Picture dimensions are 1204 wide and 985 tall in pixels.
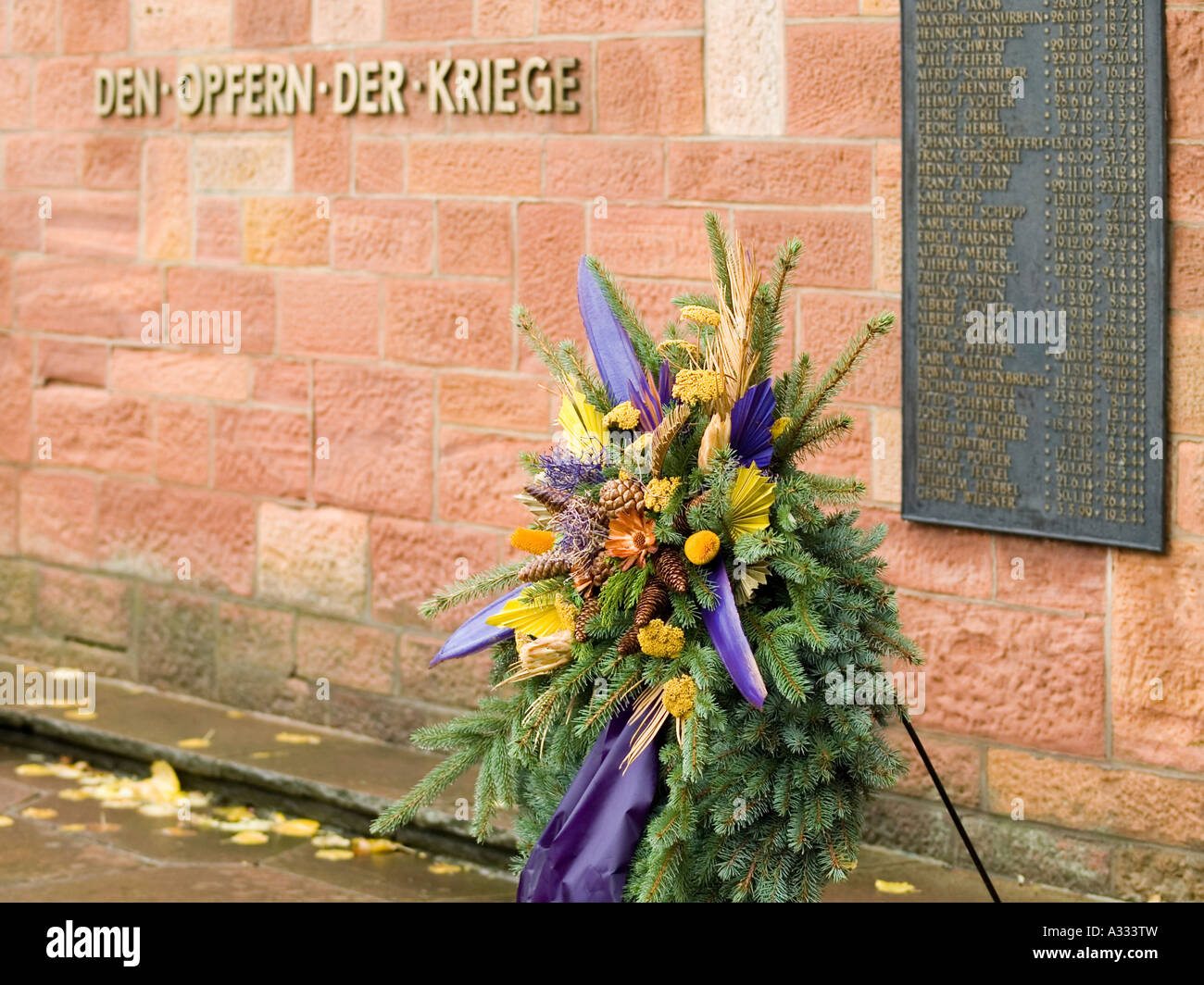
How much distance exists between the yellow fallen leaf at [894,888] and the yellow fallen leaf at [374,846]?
1508 millimetres

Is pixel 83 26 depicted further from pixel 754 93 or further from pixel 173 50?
pixel 754 93

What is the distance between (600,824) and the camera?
9.53 ft

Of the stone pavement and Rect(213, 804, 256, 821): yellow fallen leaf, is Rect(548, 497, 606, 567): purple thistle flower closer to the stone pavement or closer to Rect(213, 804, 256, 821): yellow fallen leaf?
the stone pavement

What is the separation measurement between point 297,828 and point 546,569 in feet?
9.39

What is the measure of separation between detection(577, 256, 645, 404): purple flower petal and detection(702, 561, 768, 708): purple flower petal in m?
0.40

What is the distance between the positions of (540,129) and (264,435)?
159cm

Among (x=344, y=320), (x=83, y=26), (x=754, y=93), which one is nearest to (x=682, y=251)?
(x=754, y=93)

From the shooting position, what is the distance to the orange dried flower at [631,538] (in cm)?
290

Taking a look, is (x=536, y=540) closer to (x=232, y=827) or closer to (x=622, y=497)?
(x=622, y=497)

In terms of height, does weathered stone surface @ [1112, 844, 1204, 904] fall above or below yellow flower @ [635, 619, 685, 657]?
below

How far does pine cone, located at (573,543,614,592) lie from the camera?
2924 mm

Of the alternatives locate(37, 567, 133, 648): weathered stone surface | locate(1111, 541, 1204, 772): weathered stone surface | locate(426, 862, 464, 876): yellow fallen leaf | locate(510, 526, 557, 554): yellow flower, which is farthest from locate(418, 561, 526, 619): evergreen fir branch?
locate(37, 567, 133, 648): weathered stone surface

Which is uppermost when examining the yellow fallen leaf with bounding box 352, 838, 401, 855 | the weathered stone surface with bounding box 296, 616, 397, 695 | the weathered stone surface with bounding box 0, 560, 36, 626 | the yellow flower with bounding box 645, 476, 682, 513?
the yellow flower with bounding box 645, 476, 682, 513

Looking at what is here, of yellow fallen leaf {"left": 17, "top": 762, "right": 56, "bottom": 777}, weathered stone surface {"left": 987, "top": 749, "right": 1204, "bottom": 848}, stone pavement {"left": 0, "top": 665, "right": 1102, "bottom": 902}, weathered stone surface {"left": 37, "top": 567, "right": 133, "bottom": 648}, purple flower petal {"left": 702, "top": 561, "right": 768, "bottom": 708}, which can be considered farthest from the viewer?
weathered stone surface {"left": 37, "top": 567, "right": 133, "bottom": 648}
